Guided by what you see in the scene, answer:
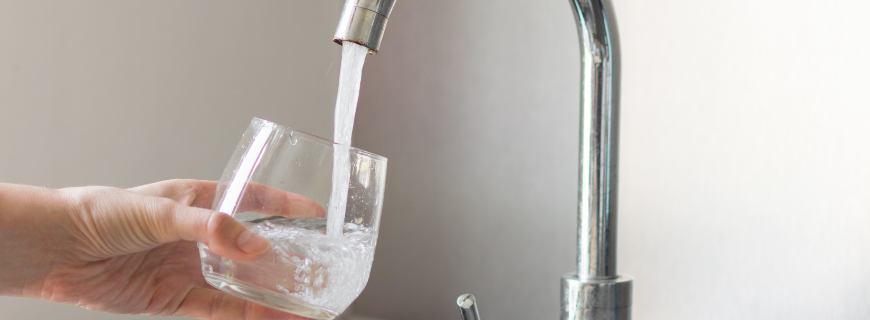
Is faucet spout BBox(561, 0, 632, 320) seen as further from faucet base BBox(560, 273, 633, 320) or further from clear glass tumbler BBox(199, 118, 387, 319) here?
clear glass tumbler BBox(199, 118, 387, 319)

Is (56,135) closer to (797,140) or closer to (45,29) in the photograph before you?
(45,29)

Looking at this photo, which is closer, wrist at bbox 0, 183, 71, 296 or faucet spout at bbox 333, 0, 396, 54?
faucet spout at bbox 333, 0, 396, 54

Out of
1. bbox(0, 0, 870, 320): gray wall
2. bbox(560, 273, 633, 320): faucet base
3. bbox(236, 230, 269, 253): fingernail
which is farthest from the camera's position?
bbox(0, 0, 870, 320): gray wall

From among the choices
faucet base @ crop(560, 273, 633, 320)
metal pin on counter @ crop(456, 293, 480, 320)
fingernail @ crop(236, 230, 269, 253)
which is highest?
fingernail @ crop(236, 230, 269, 253)

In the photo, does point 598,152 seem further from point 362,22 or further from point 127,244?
point 127,244

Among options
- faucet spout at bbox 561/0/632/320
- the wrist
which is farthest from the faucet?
the wrist

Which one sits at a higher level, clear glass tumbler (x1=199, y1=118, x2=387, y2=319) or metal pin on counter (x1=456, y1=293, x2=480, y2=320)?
clear glass tumbler (x1=199, y1=118, x2=387, y2=319)

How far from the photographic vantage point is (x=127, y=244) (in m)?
0.57

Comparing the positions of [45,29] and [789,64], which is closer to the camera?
[45,29]

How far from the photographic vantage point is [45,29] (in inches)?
29.6

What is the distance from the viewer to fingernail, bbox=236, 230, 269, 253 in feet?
1.36

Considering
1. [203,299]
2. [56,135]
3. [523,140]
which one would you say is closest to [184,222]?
[203,299]

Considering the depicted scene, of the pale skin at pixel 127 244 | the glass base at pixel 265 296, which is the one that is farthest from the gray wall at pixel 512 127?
the glass base at pixel 265 296

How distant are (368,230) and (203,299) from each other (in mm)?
338
